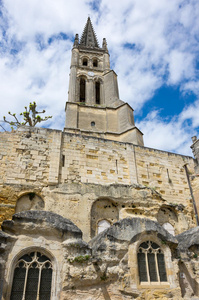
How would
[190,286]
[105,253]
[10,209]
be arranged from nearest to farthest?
[105,253]
[190,286]
[10,209]

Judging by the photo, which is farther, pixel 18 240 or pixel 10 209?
pixel 10 209

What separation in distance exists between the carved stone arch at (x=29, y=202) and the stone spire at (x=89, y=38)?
31295 mm

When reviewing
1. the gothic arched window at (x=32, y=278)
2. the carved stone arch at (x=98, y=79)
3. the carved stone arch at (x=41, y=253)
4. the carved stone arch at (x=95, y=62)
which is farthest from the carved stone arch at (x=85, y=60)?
the gothic arched window at (x=32, y=278)

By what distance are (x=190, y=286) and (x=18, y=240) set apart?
5395 millimetres

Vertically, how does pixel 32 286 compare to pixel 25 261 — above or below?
below

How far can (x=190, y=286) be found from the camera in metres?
7.57

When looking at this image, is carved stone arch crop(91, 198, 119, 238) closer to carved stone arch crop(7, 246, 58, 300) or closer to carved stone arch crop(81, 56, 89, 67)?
carved stone arch crop(7, 246, 58, 300)

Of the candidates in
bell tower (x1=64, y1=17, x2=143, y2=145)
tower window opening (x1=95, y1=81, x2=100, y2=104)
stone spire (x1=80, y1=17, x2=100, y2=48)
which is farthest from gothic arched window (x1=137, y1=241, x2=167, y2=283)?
stone spire (x1=80, y1=17, x2=100, y2=48)

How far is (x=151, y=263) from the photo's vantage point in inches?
285

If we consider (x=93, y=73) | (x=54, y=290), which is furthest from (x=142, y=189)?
(x=93, y=73)

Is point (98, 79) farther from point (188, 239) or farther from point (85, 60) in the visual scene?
point (188, 239)

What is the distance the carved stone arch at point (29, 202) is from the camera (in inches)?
446

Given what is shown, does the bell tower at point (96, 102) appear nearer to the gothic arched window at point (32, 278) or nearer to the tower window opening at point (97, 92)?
the tower window opening at point (97, 92)

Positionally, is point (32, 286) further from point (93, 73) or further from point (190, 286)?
point (93, 73)
